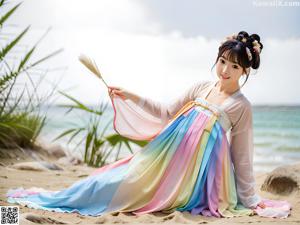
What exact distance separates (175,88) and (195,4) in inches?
73.6

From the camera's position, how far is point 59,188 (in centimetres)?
346

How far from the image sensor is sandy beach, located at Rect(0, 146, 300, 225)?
2.56 meters

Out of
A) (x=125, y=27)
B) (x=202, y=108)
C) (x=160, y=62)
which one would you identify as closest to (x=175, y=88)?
(x=160, y=62)

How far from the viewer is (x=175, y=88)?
408 inches

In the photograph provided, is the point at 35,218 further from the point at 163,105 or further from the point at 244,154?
the point at 244,154

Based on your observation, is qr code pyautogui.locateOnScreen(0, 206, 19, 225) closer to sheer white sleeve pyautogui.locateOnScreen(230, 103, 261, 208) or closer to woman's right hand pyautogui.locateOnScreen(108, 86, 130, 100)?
woman's right hand pyautogui.locateOnScreen(108, 86, 130, 100)

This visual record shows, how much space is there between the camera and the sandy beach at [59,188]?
2562 millimetres

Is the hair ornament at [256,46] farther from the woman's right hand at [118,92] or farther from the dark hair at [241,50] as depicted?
the woman's right hand at [118,92]

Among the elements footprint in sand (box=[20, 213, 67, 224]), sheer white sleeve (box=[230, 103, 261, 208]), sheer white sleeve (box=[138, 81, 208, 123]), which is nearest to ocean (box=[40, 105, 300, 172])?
sheer white sleeve (box=[138, 81, 208, 123])

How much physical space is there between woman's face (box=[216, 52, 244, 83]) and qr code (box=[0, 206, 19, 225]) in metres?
1.20

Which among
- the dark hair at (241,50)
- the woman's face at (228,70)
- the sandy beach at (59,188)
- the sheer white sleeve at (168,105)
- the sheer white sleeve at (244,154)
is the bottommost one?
the sandy beach at (59,188)

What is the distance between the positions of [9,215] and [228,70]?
1273 mm

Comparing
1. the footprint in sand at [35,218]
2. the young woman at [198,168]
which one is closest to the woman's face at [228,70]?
the young woman at [198,168]

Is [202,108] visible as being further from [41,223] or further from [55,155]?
[55,155]
